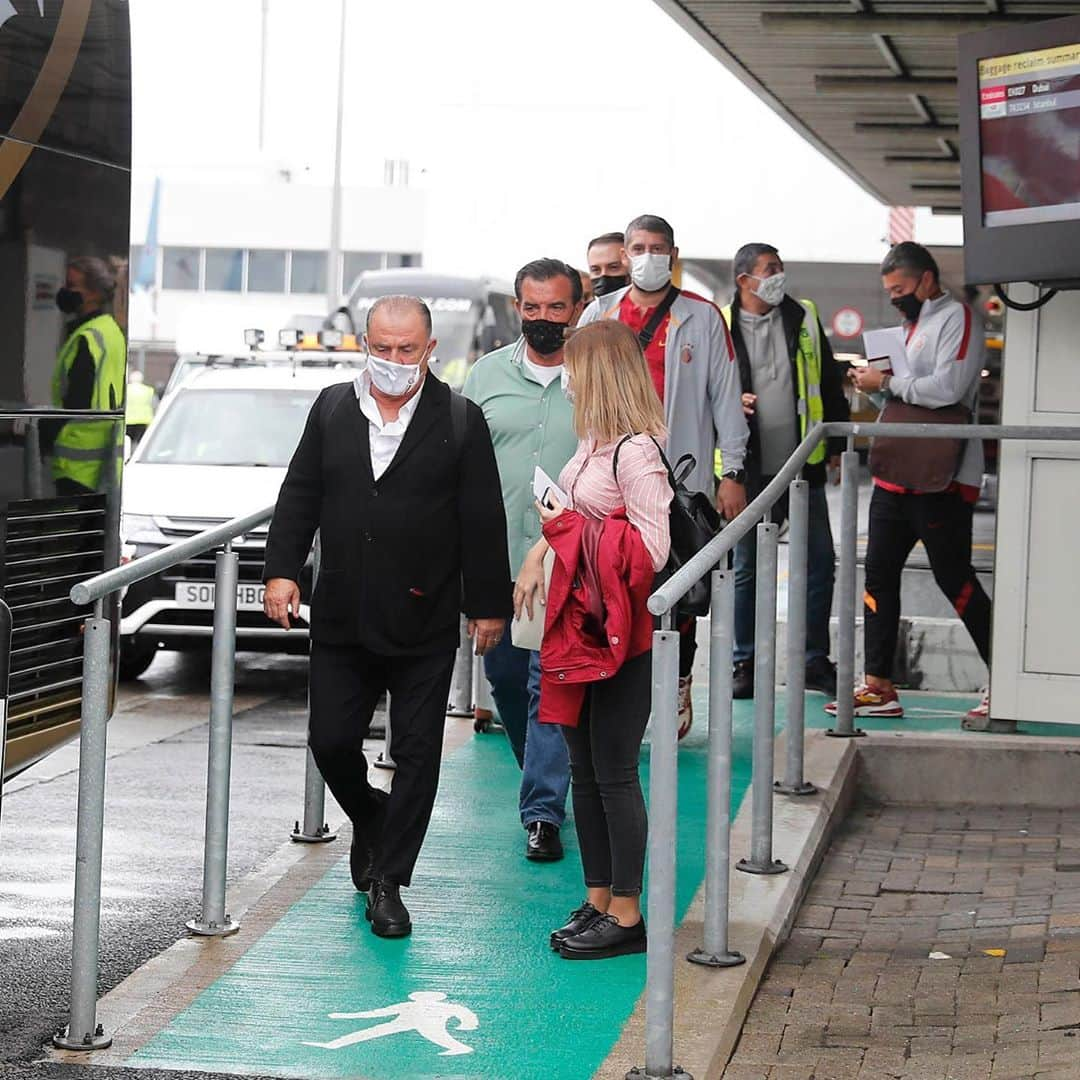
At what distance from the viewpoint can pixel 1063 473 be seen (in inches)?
302

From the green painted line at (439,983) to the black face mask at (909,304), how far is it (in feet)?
8.81

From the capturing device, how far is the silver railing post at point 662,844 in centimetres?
422

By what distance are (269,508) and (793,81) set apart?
25.1ft

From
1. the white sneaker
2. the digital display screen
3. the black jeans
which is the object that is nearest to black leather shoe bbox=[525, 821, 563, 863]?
the black jeans

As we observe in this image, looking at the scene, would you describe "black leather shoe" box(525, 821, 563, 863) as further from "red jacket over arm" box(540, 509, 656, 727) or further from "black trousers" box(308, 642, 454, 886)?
"red jacket over arm" box(540, 509, 656, 727)

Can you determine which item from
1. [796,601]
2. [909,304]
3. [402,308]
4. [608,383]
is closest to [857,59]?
[909,304]

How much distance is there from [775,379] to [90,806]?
177 inches

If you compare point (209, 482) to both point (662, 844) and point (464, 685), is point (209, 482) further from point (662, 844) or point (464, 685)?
point (662, 844)

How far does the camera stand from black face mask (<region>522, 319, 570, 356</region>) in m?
6.04

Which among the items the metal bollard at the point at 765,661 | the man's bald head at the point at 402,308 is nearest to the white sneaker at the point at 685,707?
the metal bollard at the point at 765,661

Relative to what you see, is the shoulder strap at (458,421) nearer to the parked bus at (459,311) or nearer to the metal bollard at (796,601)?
the metal bollard at (796,601)

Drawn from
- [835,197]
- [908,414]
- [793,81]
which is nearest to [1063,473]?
[908,414]

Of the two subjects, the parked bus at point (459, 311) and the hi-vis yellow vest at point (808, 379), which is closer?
the hi-vis yellow vest at point (808, 379)

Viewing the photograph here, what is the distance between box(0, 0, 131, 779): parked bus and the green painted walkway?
3.29ft
